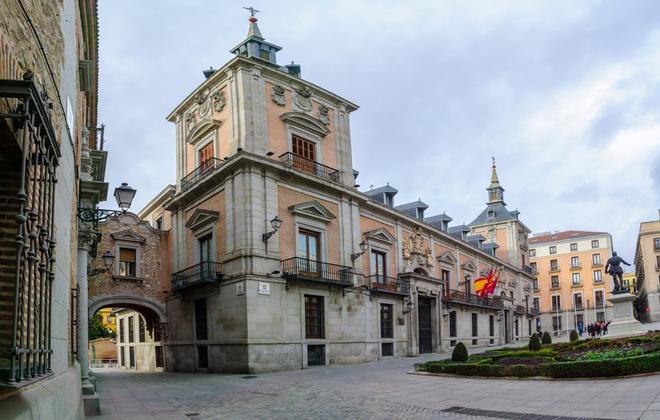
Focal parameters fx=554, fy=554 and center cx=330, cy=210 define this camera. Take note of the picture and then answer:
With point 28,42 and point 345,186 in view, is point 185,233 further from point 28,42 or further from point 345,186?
point 28,42

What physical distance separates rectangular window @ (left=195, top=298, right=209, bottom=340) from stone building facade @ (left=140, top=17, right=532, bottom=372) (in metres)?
0.05

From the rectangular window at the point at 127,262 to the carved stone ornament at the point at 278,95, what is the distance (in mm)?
10182

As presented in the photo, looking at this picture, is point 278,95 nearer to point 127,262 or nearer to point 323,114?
point 323,114

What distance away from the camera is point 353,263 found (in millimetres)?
27547

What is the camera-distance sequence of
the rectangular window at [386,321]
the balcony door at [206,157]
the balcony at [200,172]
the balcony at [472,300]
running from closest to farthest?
the balcony at [200,172] → the balcony door at [206,157] → the rectangular window at [386,321] → the balcony at [472,300]

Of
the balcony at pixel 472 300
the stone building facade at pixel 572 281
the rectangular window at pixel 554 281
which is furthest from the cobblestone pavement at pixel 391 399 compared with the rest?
the rectangular window at pixel 554 281

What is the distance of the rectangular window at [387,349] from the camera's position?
96.3 feet

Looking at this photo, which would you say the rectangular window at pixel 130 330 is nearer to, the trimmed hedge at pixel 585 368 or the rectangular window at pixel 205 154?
the rectangular window at pixel 205 154

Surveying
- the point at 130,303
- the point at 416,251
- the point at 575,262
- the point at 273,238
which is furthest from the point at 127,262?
the point at 575,262

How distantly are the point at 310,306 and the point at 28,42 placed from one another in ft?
69.7

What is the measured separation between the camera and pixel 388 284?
30.7 meters

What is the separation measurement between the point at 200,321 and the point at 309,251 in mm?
5922

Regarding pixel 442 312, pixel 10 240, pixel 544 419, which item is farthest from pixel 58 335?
pixel 442 312

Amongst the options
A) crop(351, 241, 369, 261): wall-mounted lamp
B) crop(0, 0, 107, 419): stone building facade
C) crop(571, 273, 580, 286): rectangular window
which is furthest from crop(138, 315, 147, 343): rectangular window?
crop(571, 273, 580, 286): rectangular window
